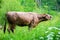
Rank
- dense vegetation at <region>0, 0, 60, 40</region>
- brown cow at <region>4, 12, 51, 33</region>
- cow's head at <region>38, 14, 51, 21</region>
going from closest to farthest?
dense vegetation at <region>0, 0, 60, 40</region>, brown cow at <region>4, 12, 51, 33</region>, cow's head at <region>38, 14, 51, 21</region>

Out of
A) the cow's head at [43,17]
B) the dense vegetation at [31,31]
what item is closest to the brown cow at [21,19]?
the cow's head at [43,17]

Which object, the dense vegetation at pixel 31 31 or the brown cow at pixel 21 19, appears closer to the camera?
the dense vegetation at pixel 31 31

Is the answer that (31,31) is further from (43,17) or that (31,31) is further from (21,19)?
(43,17)

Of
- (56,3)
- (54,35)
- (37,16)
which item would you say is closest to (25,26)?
(37,16)

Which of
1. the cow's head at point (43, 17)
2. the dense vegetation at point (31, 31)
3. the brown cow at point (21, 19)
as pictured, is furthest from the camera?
the cow's head at point (43, 17)

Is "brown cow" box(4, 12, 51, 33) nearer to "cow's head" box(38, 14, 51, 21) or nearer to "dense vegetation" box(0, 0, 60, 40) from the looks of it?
"cow's head" box(38, 14, 51, 21)

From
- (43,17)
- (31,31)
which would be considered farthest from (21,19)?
(31,31)

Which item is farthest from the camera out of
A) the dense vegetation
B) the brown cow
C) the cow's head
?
the cow's head

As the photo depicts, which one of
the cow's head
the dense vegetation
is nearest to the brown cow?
the cow's head

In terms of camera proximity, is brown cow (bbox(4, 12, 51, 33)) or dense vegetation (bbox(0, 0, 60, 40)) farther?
brown cow (bbox(4, 12, 51, 33))

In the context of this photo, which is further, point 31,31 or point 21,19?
point 21,19

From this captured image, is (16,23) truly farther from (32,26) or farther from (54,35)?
(54,35)

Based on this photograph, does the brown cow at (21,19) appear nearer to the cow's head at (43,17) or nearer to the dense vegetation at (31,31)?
the cow's head at (43,17)

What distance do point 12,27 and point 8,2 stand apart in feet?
18.6
